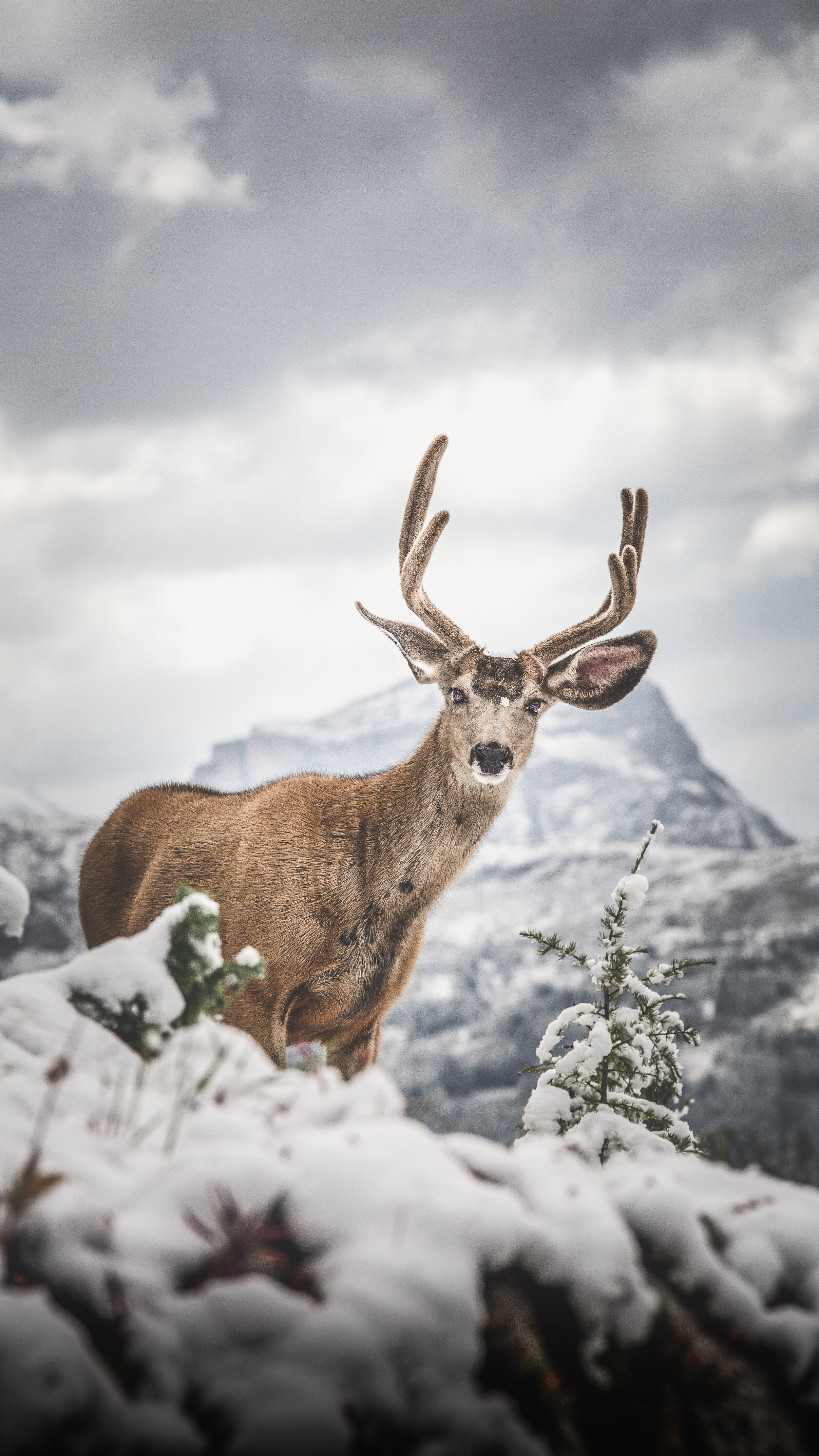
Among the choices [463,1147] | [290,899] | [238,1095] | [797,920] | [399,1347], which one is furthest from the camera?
[797,920]

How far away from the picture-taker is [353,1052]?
657cm

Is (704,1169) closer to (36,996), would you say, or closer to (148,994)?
(148,994)

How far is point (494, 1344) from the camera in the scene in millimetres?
2533

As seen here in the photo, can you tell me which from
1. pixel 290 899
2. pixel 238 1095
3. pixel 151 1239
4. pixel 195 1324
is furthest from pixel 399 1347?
pixel 290 899

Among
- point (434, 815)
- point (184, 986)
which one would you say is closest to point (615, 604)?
point (434, 815)

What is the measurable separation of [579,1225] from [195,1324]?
1096 mm

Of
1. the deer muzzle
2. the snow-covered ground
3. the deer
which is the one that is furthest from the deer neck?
the snow-covered ground

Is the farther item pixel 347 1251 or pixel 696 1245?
pixel 696 1245

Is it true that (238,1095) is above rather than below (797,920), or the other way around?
below

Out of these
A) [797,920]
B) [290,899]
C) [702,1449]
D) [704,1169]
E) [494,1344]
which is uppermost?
[797,920]

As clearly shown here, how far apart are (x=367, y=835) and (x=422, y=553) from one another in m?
2.35

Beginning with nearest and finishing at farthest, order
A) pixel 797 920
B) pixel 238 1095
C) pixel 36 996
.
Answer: pixel 238 1095, pixel 36 996, pixel 797 920

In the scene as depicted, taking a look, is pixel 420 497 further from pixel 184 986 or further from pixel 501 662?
pixel 184 986

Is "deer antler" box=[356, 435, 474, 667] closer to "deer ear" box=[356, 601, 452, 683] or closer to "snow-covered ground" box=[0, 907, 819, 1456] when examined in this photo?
"deer ear" box=[356, 601, 452, 683]
